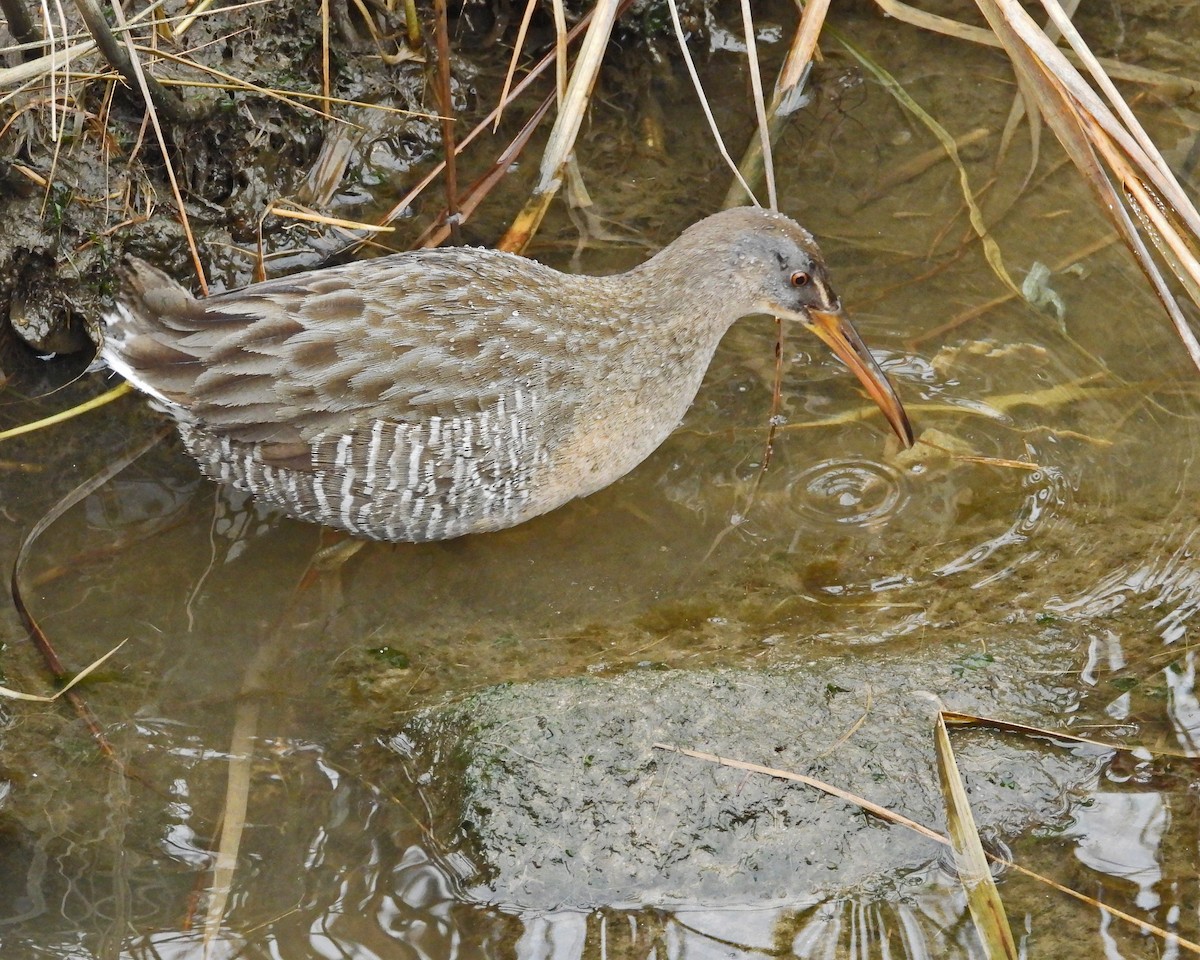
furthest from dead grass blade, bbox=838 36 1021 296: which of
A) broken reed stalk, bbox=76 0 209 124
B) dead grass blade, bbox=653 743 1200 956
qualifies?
broken reed stalk, bbox=76 0 209 124

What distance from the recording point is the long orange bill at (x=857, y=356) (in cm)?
367

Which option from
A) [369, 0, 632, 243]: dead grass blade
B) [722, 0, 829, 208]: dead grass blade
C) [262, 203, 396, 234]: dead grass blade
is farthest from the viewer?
[369, 0, 632, 243]: dead grass blade

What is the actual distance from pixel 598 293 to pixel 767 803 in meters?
1.48

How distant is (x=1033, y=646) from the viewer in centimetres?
327

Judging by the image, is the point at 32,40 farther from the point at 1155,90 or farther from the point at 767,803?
the point at 1155,90

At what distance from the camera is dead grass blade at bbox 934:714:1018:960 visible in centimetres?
263

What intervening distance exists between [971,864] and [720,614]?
1000 mm

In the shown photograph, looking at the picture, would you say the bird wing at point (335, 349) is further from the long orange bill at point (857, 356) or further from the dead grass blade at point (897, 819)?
the dead grass blade at point (897, 819)

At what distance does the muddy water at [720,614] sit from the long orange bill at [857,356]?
257 mm

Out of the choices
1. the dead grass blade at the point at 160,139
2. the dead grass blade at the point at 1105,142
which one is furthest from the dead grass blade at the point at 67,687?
the dead grass blade at the point at 1105,142

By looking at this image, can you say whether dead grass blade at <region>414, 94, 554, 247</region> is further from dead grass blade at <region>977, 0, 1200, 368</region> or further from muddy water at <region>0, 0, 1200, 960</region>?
dead grass blade at <region>977, 0, 1200, 368</region>

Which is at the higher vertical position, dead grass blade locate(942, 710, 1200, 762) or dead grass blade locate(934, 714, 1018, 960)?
dead grass blade locate(942, 710, 1200, 762)

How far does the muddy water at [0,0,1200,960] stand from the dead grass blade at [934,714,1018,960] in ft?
0.25

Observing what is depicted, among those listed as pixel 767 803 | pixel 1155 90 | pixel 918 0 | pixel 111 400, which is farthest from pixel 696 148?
pixel 767 803
